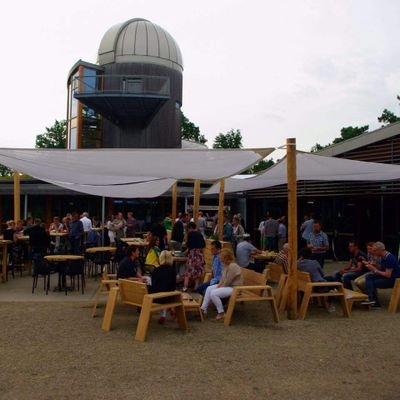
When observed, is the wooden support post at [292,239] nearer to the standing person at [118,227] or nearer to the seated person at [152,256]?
the seated person at [152,256]

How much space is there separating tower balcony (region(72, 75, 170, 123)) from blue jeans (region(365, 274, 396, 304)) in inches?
726

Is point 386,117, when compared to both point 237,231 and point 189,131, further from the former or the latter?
point 237,231

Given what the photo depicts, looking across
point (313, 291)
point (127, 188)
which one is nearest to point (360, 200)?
point (127, 188)

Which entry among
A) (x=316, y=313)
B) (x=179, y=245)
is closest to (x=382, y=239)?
(x=179, y=245)

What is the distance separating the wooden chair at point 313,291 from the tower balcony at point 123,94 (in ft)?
60.9

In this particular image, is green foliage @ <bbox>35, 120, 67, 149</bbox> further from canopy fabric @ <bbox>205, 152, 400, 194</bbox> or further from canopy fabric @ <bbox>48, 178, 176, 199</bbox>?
canopy fabric @ <bbox>205, 152, 400, 194</bbox>

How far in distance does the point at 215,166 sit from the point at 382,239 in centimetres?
809

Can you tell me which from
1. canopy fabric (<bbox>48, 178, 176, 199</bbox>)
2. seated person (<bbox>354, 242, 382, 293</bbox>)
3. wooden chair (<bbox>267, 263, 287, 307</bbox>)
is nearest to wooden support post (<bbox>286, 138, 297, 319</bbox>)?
wooden chair (<bbox>267, 263, 287, 307</bbox>)

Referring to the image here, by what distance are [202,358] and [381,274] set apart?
3918 millimetres

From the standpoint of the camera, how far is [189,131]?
59.9 metres

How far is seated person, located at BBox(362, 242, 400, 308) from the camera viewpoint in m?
7.67

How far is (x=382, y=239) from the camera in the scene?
13570 millimetres

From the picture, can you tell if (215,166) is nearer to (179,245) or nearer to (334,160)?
(334,160)

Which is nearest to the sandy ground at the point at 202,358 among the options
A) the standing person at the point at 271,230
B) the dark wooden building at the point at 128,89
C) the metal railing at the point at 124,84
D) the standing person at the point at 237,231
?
the standing person at the point at 237,231
